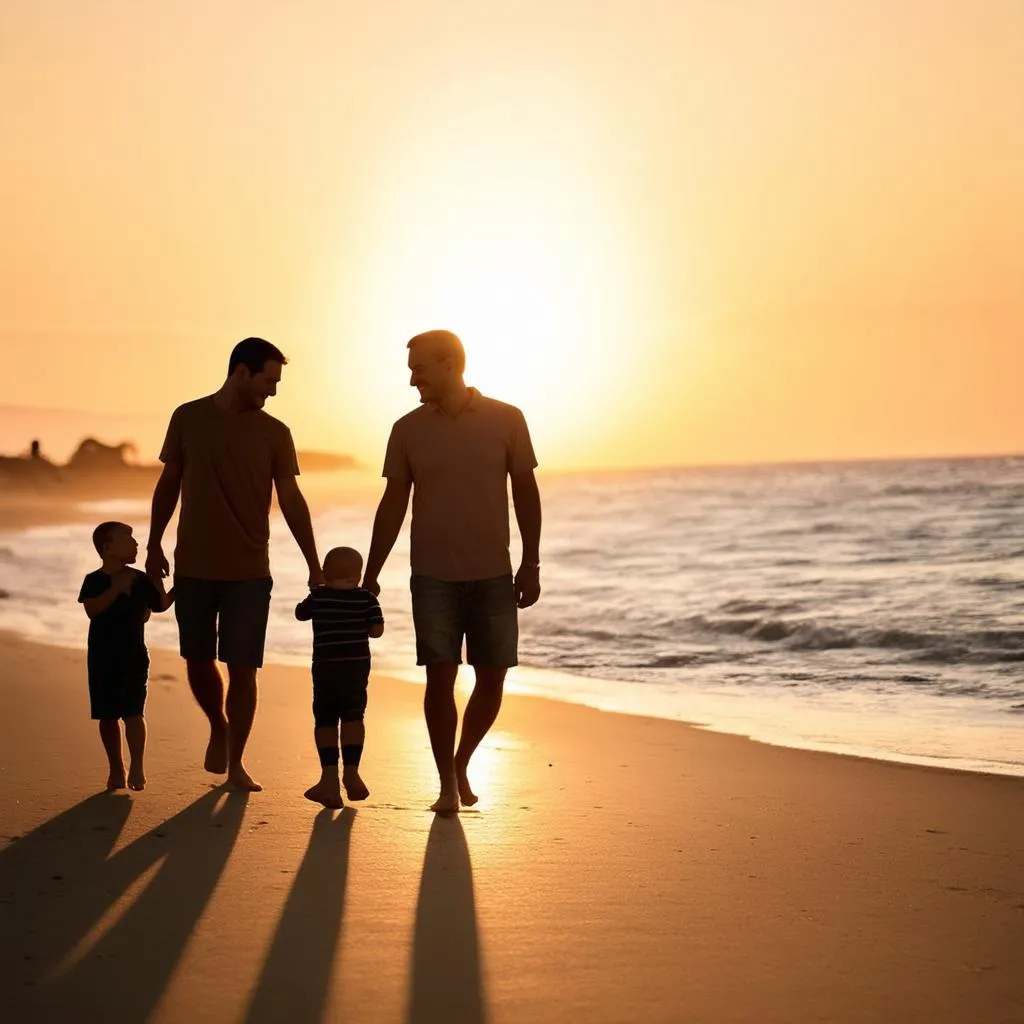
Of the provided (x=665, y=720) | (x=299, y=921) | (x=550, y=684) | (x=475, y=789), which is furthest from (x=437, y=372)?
(x=550, y=684)

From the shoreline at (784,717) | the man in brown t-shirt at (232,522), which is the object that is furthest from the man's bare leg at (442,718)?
the shoreline at (784,717)

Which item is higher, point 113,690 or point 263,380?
point 263,380

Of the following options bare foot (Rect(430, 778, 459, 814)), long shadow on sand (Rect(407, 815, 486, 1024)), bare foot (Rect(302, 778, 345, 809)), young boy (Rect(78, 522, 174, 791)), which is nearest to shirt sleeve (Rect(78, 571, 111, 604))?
young boy (Rect(78, 522, 174, 791))

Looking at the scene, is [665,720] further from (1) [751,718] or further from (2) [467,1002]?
(2) [467,1002]

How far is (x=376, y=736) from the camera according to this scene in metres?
7.82

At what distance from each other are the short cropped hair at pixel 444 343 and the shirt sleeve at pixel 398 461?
35cm

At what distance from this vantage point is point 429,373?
580cm

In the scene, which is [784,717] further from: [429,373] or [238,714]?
[429,373]

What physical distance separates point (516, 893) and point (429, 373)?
88.2 inches

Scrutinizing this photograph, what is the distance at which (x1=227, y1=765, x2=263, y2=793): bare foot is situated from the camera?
6016mm

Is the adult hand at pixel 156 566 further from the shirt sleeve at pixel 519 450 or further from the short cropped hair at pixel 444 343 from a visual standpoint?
the shirt sleeve at pixel 519 450

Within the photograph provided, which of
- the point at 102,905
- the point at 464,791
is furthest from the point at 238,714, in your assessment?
the point at 102,905

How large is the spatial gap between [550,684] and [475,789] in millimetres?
4961

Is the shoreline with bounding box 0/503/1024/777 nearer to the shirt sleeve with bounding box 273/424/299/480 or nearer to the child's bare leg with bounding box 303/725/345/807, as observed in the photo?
the child's bare leg with bounding box 303/725/345/807
